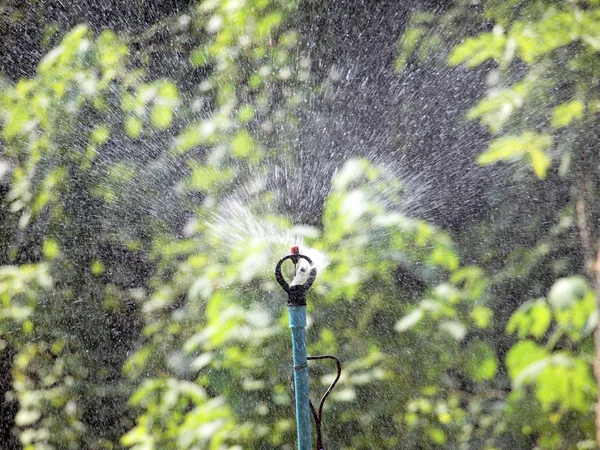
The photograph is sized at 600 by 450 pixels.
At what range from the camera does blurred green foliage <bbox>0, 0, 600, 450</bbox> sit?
151cm

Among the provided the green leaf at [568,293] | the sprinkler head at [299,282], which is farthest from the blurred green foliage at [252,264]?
the sprinkler head at [299,282]

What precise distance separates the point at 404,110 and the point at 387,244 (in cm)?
47

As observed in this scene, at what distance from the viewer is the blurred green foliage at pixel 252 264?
4.94 feet

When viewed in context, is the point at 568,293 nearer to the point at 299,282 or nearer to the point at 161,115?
the point at 299,282

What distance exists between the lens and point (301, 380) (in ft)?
2.35

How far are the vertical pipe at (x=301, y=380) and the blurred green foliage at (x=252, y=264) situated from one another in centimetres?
71

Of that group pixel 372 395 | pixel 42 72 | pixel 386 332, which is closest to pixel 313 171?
pixel 386 332

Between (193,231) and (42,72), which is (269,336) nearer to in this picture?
(193,231)

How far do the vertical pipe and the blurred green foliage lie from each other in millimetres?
706

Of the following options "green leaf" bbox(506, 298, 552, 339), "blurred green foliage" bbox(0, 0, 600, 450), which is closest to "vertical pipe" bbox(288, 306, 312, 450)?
"blurred green foliage" bbox(0, 0, 600, 450)

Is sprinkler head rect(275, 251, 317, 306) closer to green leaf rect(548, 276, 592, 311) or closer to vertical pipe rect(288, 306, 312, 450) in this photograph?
vertical pipe rect(288, 306, 312, 450)

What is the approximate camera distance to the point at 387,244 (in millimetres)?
1525

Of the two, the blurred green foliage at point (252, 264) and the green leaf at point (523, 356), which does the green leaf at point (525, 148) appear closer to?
the blurred green foliage at point (252, 264)

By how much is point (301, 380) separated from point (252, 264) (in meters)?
0.71
